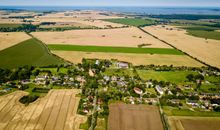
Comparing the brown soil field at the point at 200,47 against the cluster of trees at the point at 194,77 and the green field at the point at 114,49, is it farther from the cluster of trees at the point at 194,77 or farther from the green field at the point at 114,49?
the cluster of trees at the point at 194,77

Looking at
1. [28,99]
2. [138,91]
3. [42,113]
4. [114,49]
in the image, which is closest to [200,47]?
[114,49]

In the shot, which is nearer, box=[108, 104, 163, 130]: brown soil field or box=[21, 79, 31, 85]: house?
box=[108, 104, 163, 130]: brown soil field

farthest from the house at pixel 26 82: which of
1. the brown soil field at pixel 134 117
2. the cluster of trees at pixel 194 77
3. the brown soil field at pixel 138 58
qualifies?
the cluster of trees at pixel 194 77

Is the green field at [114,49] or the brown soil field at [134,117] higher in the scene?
the green field at [114,49]

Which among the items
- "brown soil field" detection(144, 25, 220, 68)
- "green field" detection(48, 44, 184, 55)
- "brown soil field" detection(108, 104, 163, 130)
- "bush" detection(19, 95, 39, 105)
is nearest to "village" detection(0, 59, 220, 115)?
"brown soil field" detection(108, 104, 163, 130)

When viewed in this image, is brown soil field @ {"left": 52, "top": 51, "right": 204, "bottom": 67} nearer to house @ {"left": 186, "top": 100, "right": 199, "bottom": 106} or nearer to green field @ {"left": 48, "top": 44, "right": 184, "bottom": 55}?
green field @ {"left": 48, "top": 44, "right": 184, "bottom": 55}

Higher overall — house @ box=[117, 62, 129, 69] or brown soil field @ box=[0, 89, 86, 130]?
house @ box=[117, 62, 129, 69]
